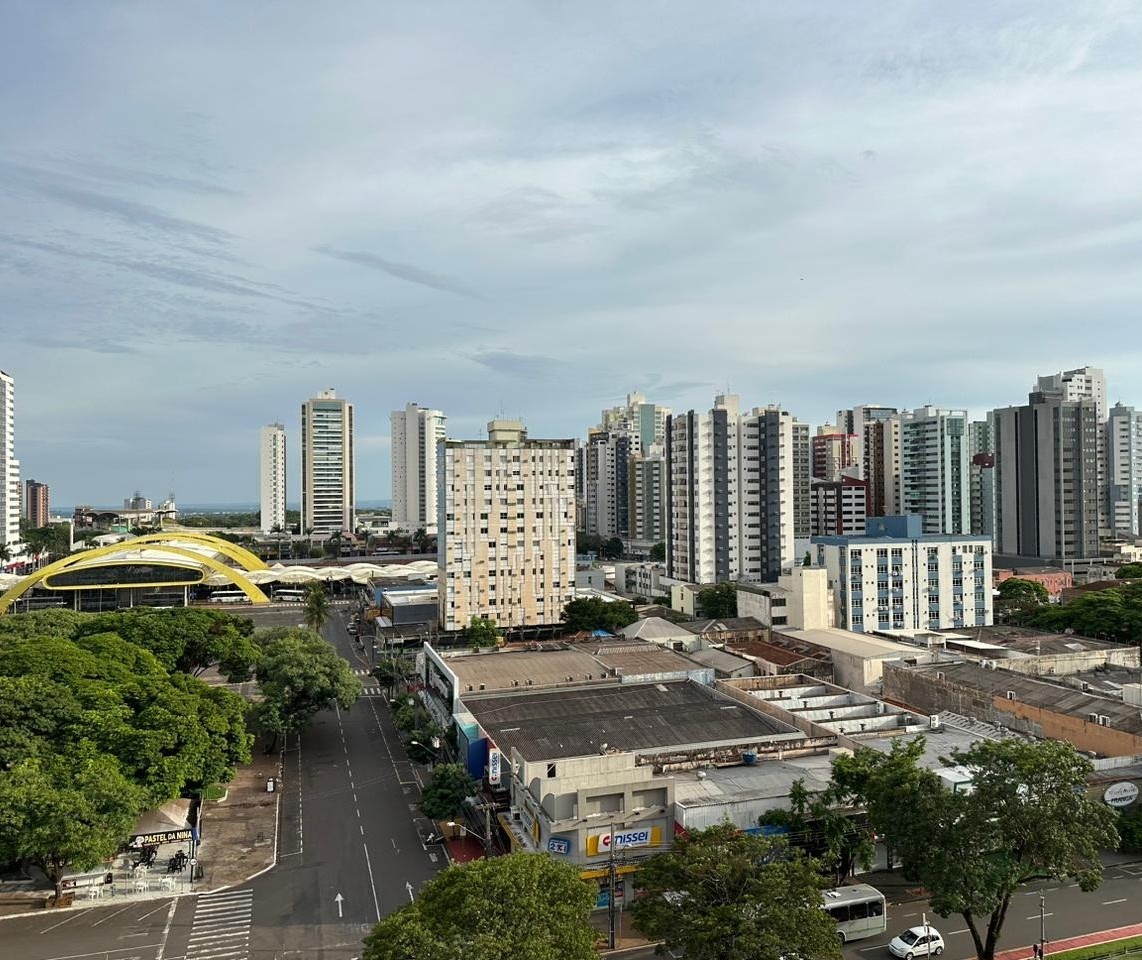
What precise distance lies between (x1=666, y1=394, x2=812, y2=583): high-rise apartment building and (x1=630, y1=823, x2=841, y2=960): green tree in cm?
7626

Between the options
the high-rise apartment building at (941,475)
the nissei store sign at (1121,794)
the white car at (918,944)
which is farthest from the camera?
the high-rise apartment building at (941,475)

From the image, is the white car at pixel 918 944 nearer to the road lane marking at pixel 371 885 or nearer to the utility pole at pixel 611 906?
the utility pole at pixel 611 906

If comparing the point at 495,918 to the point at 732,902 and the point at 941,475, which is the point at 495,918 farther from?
the point at 941,475

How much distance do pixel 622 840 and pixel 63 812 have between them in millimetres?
19445

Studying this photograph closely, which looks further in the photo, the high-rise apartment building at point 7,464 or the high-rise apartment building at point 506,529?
the high-rise apartment building at point 7,464

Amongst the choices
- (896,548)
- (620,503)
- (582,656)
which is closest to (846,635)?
(896,548)

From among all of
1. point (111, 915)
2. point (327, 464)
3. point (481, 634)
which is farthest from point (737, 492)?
point (327, 464)

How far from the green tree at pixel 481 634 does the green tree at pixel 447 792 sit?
106ft

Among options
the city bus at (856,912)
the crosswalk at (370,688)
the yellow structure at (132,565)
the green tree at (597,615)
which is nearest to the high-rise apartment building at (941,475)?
the green tree at (597,615)

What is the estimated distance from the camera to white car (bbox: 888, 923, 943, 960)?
87.3 ft

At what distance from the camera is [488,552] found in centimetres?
7988

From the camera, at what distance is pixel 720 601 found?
283 feet

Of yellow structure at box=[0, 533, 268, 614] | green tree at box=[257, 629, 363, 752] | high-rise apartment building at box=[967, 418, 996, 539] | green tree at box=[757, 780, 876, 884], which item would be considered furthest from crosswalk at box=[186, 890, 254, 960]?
high-rise apartment building at box=[967, 418, 996, 539]

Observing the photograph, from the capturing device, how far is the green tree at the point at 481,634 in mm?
71294
